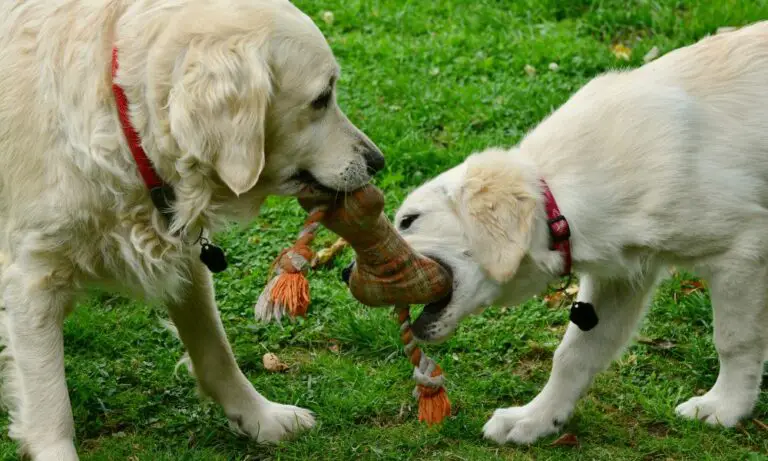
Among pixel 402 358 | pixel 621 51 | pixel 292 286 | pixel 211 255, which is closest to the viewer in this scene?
pixel 211 255

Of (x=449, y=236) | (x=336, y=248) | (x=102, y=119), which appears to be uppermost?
(x=102, y=119)

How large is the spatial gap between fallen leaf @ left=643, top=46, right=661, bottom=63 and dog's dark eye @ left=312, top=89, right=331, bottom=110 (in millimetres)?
3415

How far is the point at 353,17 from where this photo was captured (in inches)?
289

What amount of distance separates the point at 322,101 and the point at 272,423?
1.32 meters

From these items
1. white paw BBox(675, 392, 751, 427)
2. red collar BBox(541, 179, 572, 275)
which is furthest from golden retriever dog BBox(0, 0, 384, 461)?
white paw BBox(675, 392, 751, 427)

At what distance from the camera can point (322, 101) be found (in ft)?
11.2

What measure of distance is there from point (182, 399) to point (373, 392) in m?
0.78

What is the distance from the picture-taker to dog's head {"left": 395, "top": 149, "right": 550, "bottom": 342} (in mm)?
3688

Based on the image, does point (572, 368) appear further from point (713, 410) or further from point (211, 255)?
point (211, 255)

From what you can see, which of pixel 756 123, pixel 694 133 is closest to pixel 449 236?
pixel 694 133

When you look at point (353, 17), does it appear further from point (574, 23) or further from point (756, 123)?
point (756, 123)

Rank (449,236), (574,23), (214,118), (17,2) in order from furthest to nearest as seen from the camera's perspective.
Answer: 1. (574,23)
2. (449,236)
3. (17,2)
4. (214,118)

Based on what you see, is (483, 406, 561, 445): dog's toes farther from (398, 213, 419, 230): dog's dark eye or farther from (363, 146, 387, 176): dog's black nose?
(363, 146, 387, 176): dog's black nose

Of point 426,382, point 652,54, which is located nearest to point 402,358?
point 426,382
